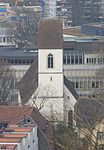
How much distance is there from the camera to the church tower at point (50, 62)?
1030 inches

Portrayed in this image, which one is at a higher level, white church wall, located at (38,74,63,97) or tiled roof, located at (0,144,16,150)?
tiled roof, located at (0,144,16,150)

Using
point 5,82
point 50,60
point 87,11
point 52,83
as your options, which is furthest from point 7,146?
point 87,11

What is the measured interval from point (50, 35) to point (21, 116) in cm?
498

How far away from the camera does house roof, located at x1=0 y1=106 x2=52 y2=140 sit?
2177cm

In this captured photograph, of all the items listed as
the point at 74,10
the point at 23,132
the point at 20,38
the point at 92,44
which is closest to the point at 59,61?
the point at 23,132

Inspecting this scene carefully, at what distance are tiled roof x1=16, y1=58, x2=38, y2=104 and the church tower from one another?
436mm

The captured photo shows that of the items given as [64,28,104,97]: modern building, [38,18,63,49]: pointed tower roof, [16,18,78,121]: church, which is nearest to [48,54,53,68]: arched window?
[16,18,78,121]: church

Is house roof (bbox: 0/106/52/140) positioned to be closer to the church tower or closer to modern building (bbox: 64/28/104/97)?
the church tower

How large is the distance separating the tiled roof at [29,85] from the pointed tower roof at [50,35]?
149cm

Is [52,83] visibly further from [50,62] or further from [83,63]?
[83,63]

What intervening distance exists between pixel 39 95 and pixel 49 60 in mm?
1240

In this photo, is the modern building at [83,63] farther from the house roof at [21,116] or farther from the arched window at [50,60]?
the house roof at [21,116]

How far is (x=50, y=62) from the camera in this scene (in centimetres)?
2627

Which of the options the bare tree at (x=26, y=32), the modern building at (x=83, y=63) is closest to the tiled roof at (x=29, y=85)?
the modern building at (x=83, y=63)
